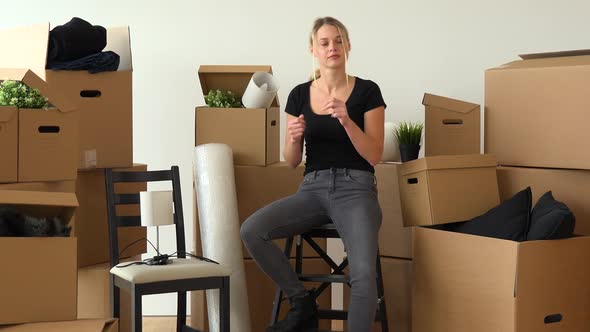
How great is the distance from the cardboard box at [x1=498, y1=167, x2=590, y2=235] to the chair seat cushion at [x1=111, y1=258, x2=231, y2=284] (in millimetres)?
1169

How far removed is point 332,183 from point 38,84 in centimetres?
106

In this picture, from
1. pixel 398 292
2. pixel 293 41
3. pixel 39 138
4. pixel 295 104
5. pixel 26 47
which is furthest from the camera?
pixel 293 41

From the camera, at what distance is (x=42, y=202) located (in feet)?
8.70

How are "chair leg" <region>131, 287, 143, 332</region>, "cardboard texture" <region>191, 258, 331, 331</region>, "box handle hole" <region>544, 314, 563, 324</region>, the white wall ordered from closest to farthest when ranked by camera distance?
"chair leg" <region>131, 287, 143, 332</region>
"box handle hole" <region>544, 314, 563, 324</region>
"cardboard texture" <region>191, 258, 331, 331</region>
the white wall

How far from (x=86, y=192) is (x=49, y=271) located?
39.5 inches

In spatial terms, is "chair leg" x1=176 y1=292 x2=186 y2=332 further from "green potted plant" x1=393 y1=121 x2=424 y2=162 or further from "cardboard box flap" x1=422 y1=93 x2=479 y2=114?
"cardboard box flap" x1=422 y1=93 x2=479 y2=114

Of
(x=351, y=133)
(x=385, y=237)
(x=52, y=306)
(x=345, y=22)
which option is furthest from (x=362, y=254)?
(x=345, y=22)

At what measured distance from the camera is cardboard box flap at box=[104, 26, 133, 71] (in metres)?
3.74

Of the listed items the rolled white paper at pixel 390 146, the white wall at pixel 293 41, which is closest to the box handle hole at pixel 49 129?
the white wall at pixel 293 41

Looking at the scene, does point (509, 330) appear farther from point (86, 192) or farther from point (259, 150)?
point (86, 192)

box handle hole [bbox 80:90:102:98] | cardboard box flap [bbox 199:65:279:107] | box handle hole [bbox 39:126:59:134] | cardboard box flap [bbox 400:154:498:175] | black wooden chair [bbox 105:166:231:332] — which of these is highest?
cardboard box flap [bbox 199:65:279:107]

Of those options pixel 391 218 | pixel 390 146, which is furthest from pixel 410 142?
pixel 391 218

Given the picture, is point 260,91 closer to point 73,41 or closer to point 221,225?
point 221,225

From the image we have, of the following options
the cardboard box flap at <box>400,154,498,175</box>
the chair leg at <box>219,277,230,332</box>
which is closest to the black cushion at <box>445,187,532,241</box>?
the cardboard box flap at <box>400,154,498,175</box>
